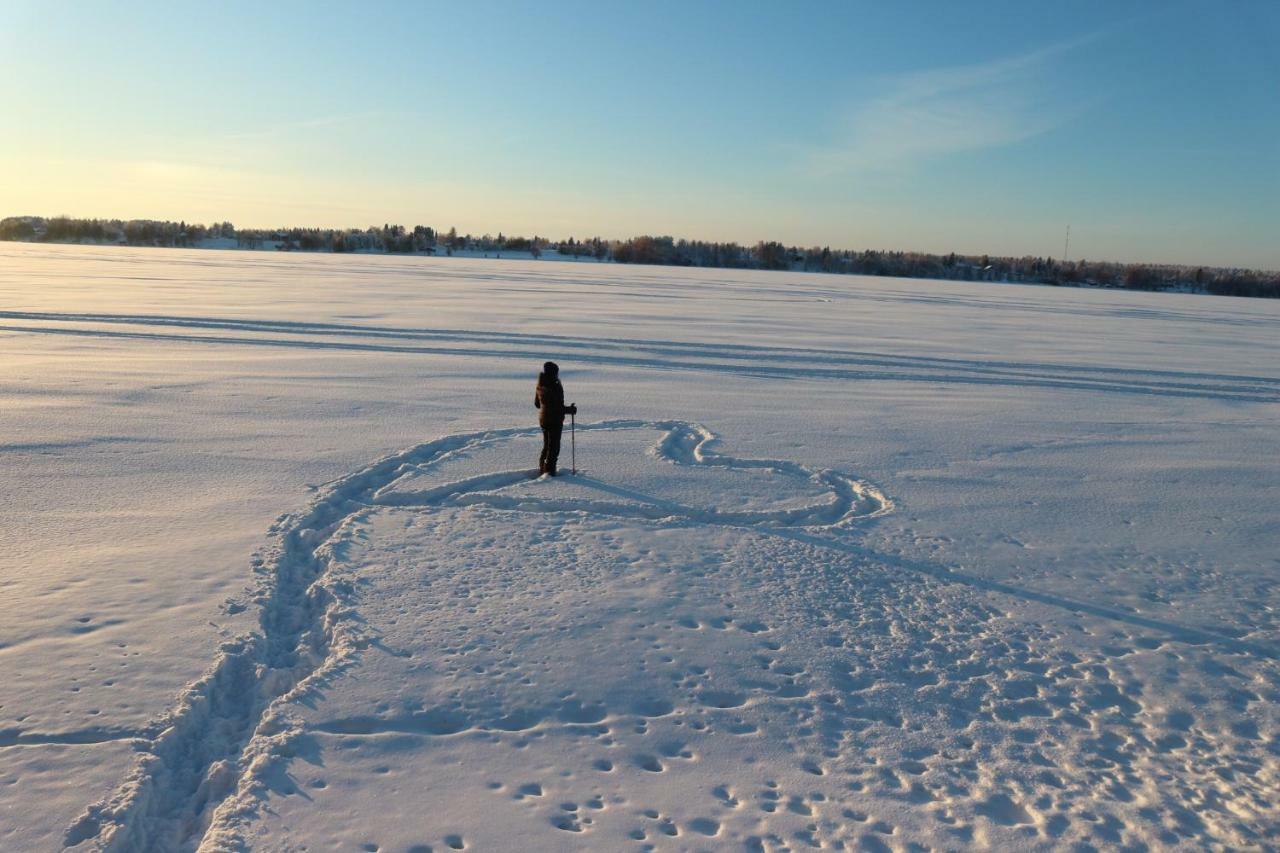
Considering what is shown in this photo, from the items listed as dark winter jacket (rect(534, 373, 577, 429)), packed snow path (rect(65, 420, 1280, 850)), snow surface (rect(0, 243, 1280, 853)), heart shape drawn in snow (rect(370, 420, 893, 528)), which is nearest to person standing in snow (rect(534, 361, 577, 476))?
dark winter jacket (rect(534, 373, 577, 429))

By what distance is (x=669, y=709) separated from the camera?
164 inches

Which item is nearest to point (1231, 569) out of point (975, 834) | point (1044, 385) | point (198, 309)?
point (975, 834)

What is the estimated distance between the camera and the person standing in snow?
7676 mm

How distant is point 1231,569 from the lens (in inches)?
239

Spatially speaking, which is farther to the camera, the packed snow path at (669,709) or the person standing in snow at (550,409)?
the person standing in snow at (550,409)

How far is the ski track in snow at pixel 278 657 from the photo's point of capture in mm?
3297

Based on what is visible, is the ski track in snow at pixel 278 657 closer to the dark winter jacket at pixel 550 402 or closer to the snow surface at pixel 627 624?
the snow surface at pixel 627 624

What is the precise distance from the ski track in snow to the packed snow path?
0.02m

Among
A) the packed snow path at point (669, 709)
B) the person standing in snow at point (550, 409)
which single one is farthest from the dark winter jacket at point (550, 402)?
the packed snow path at point (669, 709)

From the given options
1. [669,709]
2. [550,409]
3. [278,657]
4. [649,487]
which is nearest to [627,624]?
[669,709]

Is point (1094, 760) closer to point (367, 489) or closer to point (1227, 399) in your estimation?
point (367, 489)

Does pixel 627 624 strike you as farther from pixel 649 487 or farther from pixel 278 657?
pixel 649 487

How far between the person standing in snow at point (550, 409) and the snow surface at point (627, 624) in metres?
0.37

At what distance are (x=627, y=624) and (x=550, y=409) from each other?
311cm
